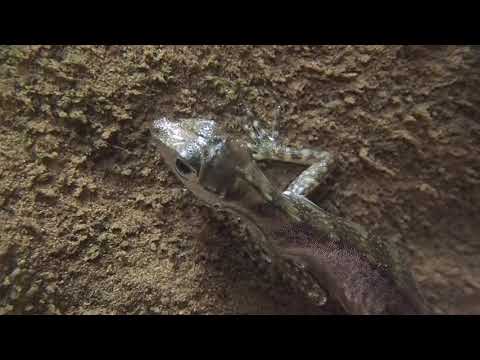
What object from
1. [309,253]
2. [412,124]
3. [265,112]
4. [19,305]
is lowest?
[19,305]

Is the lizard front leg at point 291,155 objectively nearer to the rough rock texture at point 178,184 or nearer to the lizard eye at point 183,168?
the rough rock texture at point 178,184

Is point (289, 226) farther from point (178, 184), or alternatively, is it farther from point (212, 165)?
point (178, 184)

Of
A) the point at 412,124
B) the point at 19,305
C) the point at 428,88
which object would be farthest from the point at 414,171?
the point at 19,305

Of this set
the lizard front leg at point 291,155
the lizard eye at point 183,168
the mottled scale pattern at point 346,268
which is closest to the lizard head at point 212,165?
the lizard eye at point 183,168

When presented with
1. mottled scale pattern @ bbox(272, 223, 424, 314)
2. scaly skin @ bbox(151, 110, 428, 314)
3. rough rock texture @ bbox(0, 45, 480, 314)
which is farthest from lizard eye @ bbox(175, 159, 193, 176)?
mottled scale pattern @ bbox(272, 223, 424, 314)

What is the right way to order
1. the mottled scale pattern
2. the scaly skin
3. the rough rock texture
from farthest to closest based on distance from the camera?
the mottled scale pattern
the scaly skin
the rough rock texture

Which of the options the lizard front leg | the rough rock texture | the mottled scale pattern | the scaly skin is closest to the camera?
the rough rock texture

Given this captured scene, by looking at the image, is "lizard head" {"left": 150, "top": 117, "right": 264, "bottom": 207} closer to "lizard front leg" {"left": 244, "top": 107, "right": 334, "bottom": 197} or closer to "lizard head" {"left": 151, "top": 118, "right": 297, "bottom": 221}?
"lizard head" {"left": 151, "top": 118, "right": 297, "bottom": 221}

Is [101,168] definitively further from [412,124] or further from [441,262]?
[441,262]
